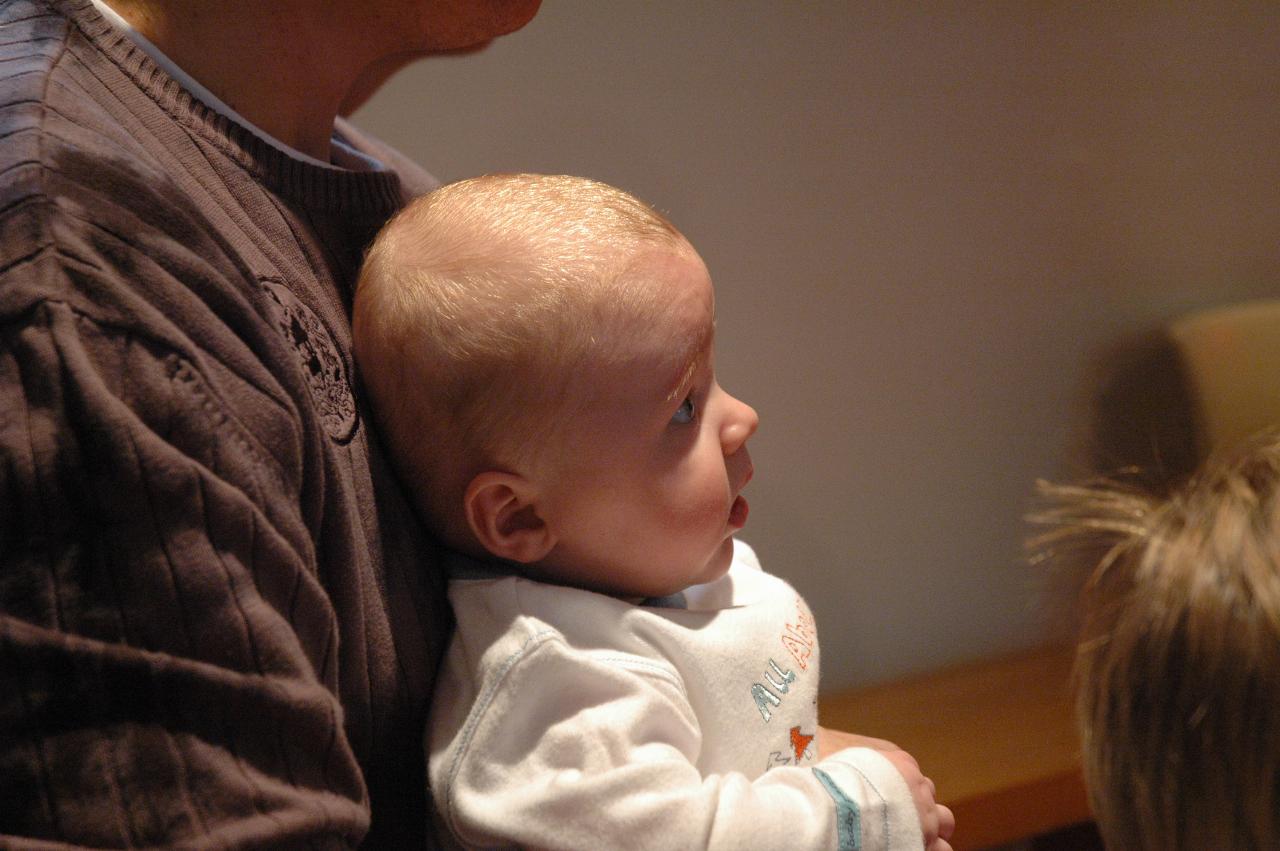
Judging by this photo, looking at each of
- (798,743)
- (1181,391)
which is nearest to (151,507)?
(798,743)

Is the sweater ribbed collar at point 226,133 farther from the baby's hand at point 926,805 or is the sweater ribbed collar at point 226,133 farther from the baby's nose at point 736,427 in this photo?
the baby's hand at point 926,805

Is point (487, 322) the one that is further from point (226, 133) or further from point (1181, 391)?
point (1181, 391)

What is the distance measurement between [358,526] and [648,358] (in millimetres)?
224

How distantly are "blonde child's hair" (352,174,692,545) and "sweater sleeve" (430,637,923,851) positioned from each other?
0.48 ft

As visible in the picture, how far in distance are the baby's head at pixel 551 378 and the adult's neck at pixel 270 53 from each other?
0.12 metres

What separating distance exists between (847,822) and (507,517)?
305 mm

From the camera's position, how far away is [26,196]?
567 mm

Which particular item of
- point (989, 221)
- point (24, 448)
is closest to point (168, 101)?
point (24, 448)

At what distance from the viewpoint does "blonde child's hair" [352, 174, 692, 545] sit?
784mm

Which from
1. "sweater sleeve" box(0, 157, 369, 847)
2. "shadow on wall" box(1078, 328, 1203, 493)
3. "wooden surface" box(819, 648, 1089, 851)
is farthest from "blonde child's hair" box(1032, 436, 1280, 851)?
"shadow on wall" box(1078, 328, 1203, 493)

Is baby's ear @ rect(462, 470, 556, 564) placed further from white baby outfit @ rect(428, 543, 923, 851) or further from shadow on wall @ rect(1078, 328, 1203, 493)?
→ shadow on wall @ rect(1078, 328, 1203, 493)

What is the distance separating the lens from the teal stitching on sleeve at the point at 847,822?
774 millimetres

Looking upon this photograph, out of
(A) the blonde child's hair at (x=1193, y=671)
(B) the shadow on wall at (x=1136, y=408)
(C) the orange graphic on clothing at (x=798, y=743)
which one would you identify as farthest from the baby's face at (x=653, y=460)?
(B) the shadow on wall at (x=1136, y=408)

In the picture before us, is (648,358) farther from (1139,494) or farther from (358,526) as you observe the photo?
(1139,494)
